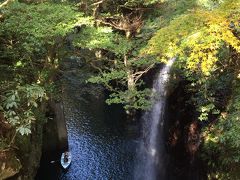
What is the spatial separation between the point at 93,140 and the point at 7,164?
41.1 ft

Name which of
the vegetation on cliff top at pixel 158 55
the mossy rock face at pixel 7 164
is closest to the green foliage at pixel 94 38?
the vegetation on cliff top at pixel 158 55

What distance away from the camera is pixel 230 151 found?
12.7 metres

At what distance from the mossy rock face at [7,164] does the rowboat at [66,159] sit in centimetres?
806

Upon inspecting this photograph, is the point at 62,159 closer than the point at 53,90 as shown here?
No

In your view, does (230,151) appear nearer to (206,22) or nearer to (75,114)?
(206,22)

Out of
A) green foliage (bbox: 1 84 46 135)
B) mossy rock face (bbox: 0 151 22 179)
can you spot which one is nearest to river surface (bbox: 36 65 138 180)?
mossy rock face (bbox: 0 151 22 179)

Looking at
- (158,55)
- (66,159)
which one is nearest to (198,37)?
(158,55)

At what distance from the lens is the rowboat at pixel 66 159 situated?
19975 millimetres

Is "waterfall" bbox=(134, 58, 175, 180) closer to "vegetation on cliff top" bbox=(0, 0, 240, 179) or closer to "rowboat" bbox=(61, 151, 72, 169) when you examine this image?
"vegetation on cliff top" bbox=(0, 0, 240, 179)

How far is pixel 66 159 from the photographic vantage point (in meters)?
20.2

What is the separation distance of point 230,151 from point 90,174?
10000 mm

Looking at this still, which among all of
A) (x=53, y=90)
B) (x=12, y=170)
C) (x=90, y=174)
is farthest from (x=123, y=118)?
(x=12, y=170)

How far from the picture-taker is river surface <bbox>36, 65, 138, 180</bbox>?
20016mm

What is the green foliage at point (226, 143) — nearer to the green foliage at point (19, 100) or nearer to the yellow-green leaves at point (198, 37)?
the yellow-green leaves at point (198, 37)
